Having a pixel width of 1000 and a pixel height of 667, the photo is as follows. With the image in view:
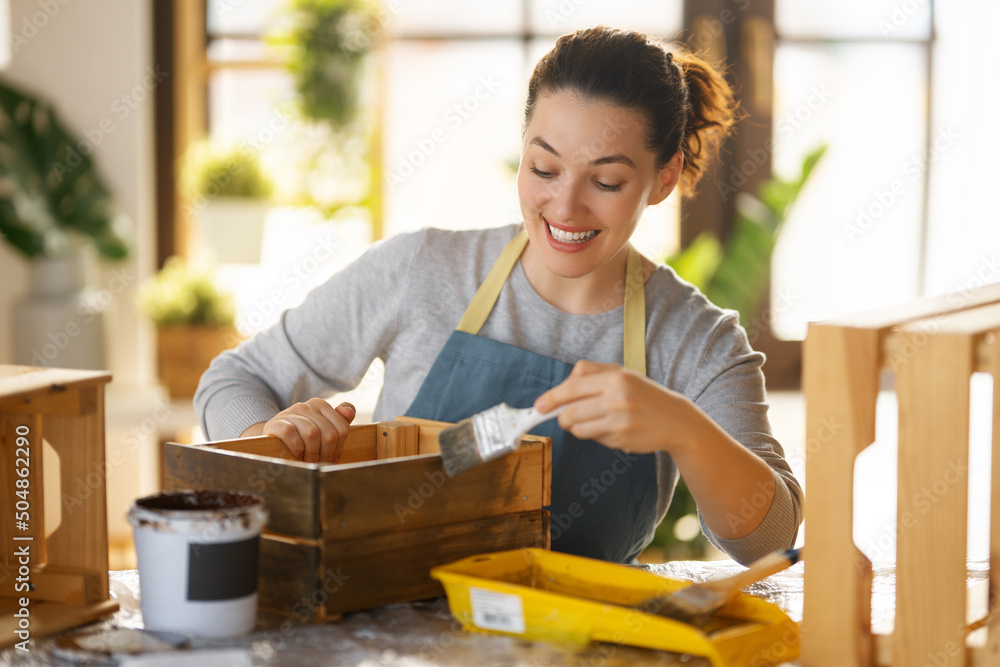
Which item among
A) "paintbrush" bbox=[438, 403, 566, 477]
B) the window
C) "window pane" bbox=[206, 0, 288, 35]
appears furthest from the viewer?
"window pane" bbox=[206, 0, 288, 35]

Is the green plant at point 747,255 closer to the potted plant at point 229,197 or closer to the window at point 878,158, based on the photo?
the window at point 878,158

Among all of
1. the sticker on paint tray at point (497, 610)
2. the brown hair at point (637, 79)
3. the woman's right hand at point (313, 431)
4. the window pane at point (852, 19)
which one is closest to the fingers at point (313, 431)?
the woman's right hand at point (313, 431)

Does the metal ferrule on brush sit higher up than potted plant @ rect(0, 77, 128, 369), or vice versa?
potted plant @ rect(0, 77, 128, 369)

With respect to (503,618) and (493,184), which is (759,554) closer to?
(503,618)

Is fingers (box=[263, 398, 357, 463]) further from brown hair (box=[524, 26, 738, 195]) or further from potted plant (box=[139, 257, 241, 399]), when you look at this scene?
potted plant (box=[139, 257, 241, 399])

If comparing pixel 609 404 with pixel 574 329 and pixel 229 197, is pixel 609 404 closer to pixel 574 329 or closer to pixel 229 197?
pixel 574 329

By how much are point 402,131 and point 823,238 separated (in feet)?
4.57

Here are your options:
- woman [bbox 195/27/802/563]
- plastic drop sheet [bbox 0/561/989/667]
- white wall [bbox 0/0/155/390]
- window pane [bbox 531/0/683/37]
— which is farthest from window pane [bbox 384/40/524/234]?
plastic drop sheet [bbox 0/561/989/667]

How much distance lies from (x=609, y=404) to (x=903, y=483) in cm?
28

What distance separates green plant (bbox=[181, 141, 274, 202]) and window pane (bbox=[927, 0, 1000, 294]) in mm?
2121

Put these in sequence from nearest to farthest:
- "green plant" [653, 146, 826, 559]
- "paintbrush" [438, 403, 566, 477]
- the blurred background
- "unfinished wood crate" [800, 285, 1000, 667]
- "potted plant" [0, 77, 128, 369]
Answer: "unfinished wood crate" [800, 285, 1000, 667] < "paintbrush" [438, 403, 566, 477] < "green plant" [653, 146, 826, 559] < "potted plant" [0, 77, 128, 369] < the blurred background

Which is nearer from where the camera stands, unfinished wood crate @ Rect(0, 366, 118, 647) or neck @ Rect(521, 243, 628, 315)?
unfinished wood crate @ Rect(0, 366, 118, 647)

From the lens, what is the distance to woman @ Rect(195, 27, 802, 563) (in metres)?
1.31

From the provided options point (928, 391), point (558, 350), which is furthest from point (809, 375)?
point (558, 350)
